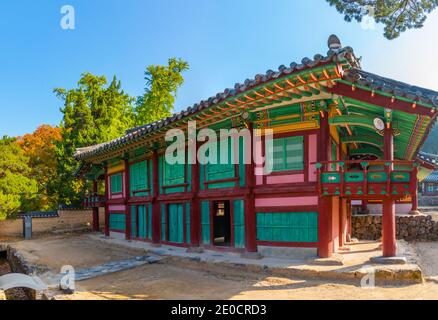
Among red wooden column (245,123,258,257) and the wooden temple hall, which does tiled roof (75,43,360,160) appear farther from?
red wooden column (245,123,258,257)

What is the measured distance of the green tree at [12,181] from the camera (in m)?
20.6

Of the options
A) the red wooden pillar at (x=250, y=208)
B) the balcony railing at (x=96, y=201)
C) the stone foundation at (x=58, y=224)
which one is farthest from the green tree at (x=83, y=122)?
the red wooden pillar at (x=250, y=208)

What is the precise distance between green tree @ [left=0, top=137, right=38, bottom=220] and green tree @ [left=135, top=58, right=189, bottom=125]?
1171 centimetres

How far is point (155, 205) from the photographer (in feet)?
48.6

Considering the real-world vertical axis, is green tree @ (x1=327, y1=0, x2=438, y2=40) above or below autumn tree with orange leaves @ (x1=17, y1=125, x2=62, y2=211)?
above

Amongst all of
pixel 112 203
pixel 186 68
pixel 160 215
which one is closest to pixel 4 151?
pixel 112 203

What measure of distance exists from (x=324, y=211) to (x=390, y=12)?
8277 millimetres

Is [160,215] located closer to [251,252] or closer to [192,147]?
[192,147]

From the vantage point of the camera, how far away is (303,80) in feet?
27.0

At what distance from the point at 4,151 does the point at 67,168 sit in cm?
411

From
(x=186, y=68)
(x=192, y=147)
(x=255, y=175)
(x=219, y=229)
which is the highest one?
(x=186, y=68)

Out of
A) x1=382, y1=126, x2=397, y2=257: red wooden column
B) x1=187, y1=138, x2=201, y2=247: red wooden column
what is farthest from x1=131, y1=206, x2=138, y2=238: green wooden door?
x1=382, y1=126, x2=397, y2=257: red wooden column

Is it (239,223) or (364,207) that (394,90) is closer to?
(239,223)

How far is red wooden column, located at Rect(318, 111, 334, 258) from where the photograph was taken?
9344 millimetres
